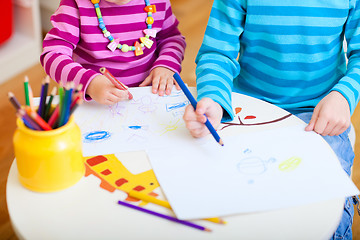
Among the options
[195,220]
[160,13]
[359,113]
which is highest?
[160,13]

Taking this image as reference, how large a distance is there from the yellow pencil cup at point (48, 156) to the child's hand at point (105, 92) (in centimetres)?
20

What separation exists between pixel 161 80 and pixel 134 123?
165 mm

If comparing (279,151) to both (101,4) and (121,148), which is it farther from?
(101,4)

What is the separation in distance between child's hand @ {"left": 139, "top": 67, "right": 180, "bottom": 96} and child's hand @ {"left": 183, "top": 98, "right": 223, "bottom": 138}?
13 cm

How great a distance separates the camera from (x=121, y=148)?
2.36 ft

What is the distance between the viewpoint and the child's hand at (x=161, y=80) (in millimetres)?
884

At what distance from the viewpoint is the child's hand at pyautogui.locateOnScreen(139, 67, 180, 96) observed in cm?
88

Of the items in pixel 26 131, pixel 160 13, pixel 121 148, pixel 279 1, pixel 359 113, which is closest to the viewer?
pixel 26 131

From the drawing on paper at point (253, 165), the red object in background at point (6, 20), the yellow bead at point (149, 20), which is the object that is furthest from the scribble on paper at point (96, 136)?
the red object in background at point (6, 20)

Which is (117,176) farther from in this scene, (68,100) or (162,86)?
(162,86)

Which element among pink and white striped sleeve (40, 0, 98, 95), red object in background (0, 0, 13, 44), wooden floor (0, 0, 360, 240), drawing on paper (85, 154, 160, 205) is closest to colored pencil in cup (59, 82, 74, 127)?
drawing on paper (85, 154, 160, 205)

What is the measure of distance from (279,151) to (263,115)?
4.4 inches

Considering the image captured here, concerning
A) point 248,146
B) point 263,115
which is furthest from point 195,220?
point 263,115

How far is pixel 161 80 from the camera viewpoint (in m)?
0.92
